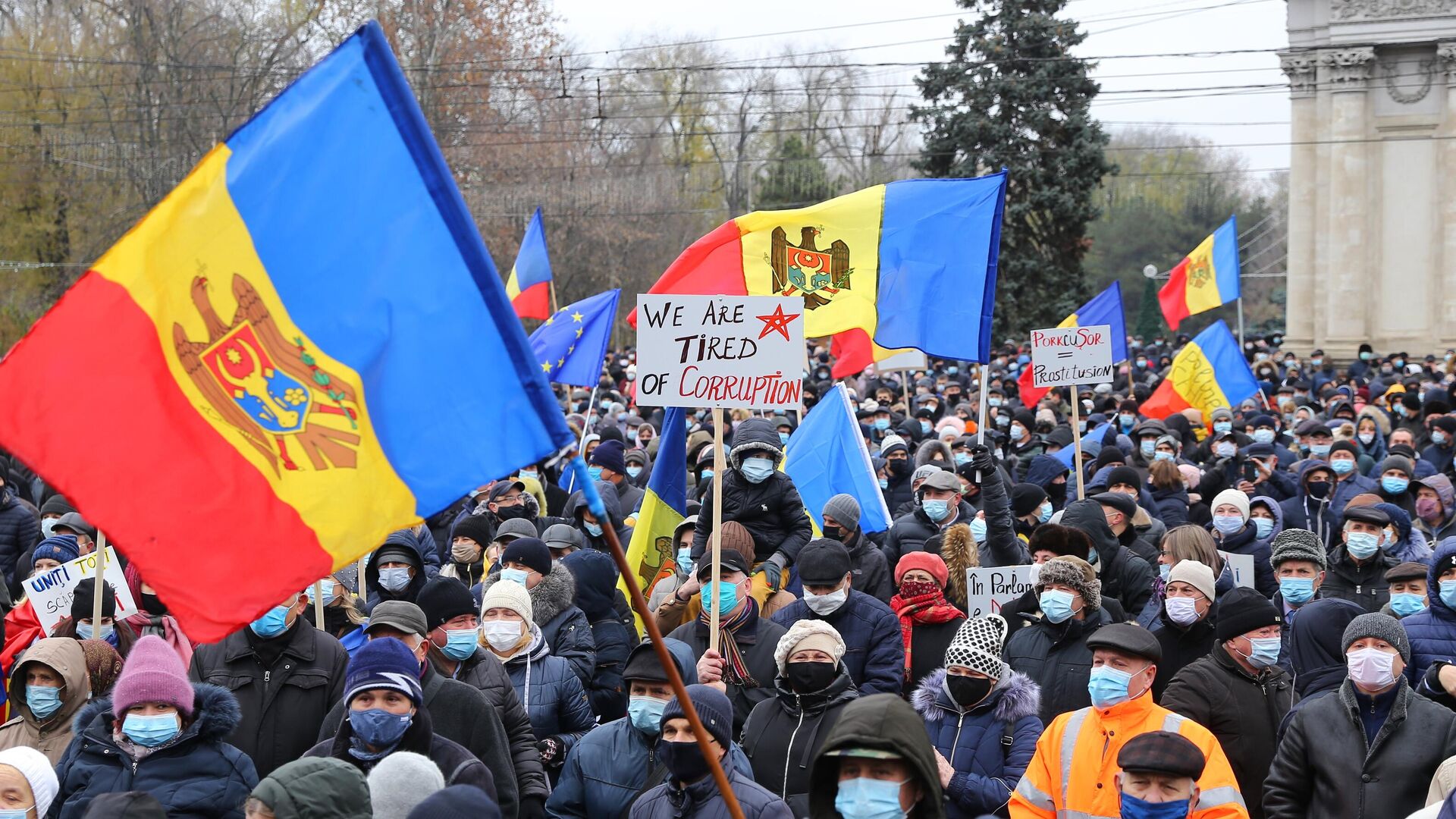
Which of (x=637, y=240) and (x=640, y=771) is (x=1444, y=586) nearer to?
(x=640, y=771)

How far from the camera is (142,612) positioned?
830 cm

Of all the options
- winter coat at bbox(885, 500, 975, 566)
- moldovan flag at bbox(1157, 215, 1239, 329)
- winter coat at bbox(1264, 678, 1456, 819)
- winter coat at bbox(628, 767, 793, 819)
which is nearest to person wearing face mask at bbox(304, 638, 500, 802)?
winter coat at bbox(628, 767, 793, 819)

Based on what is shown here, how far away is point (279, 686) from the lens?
6867 mm

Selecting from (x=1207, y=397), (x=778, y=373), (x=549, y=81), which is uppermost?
(x=549, y=81)

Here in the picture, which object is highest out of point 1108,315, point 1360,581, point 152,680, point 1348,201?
point 1348,201

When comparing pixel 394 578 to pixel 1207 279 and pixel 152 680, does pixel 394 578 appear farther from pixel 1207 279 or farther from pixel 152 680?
pixel 1207 279

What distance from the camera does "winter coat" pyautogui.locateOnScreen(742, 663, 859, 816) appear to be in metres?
6.38

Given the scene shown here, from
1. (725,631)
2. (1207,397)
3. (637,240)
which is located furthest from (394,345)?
(637,240)

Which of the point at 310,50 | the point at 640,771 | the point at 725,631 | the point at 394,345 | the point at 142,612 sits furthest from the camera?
the point at 310,50

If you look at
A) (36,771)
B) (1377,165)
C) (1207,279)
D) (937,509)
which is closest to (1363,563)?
(937,509)

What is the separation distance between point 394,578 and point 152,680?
304 cm

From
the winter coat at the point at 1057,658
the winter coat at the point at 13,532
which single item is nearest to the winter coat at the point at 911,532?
the winter coat at the point at 1057,658

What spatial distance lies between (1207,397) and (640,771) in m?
14.4

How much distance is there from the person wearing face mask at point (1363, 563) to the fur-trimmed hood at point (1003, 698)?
3.31m
